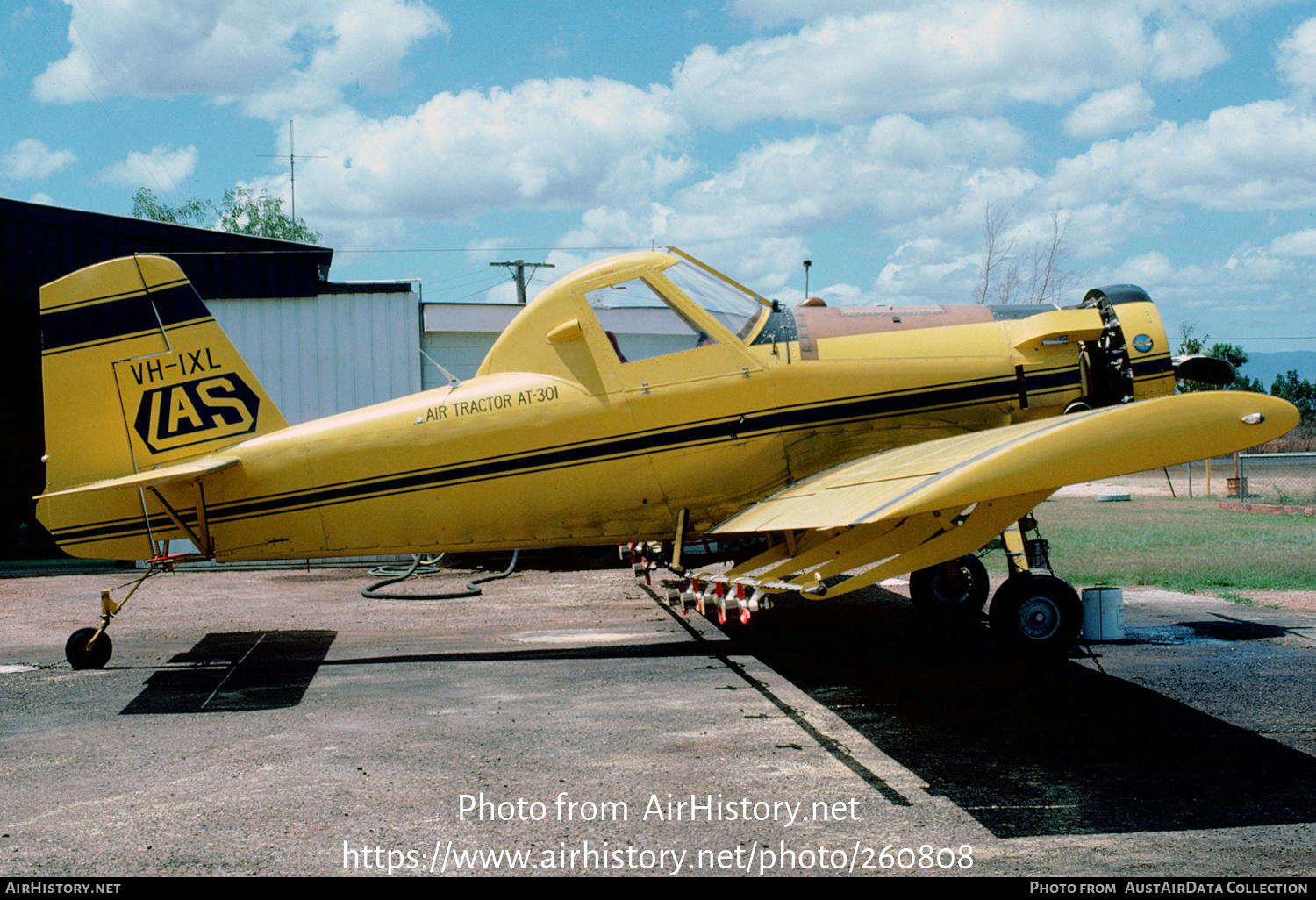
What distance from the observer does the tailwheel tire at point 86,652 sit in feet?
27.3

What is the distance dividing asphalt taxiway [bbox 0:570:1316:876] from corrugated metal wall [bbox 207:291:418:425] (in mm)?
7690

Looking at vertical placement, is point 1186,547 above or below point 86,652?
below

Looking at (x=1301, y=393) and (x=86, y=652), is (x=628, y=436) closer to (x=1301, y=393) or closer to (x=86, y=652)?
(x=86, y=652)

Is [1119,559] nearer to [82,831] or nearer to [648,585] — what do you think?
[648,585]

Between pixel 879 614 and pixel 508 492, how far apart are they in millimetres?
4556

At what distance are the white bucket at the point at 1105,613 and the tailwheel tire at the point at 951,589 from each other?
1.58 metres

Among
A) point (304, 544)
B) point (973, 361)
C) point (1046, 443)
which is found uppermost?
point (973, 361)

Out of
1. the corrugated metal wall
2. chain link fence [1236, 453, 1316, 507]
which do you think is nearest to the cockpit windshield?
the corrugated metal wall

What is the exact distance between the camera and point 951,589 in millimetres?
10242

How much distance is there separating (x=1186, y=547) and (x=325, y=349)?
14.1m

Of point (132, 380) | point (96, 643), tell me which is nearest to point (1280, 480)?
point (132, 380)

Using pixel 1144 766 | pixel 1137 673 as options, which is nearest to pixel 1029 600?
pixel 1137 673

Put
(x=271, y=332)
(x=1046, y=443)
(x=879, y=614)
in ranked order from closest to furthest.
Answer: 1. (x=1046, y=443)
2. (x=879, y=614)
3. (x=271, y=332)

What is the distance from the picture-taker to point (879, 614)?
10703 millimetres
